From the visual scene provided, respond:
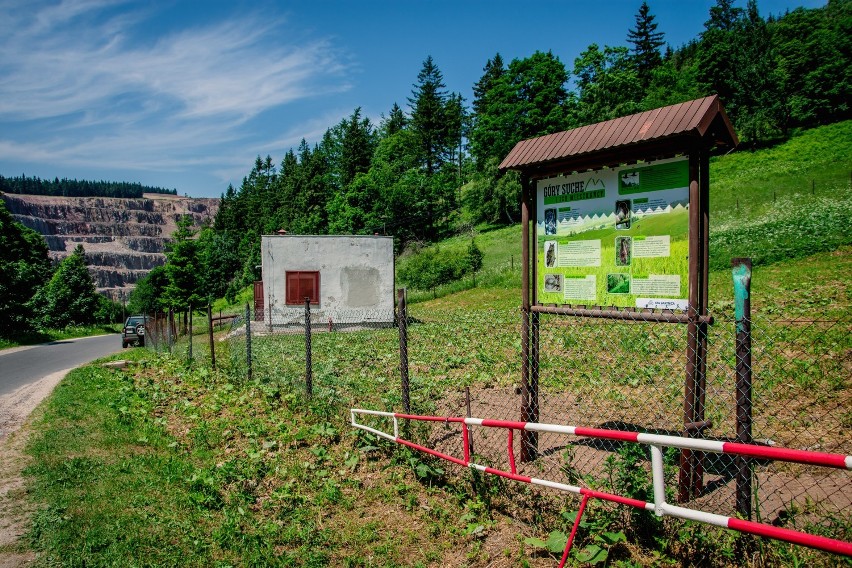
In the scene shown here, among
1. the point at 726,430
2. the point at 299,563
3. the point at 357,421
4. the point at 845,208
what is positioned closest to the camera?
the point at 299,563

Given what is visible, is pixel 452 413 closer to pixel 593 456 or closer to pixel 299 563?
pixel 593 456

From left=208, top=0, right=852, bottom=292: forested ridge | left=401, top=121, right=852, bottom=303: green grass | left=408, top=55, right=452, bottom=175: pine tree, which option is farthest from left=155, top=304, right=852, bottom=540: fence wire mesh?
left=408, top=55, right=452, bottom=175: pine tree

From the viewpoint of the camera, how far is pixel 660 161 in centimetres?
430

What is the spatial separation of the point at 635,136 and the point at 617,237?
85cm

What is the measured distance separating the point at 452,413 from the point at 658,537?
367 centimetres

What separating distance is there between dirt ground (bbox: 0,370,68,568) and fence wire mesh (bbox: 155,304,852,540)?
334 cm

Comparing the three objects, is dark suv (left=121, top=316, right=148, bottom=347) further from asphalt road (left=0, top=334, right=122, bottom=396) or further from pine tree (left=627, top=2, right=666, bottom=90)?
pine tree (left=627, top=2, right=666, bottom=90)

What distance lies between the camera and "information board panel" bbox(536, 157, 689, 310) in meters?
4.21

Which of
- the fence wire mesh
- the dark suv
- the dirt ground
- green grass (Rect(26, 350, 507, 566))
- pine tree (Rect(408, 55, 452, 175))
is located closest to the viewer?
the fence wire mesh

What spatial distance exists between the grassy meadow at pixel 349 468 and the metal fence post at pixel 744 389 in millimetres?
217

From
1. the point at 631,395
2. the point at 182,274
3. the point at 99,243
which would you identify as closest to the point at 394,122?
the point at 182,274

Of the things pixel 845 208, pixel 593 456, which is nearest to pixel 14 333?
pixel 593 456

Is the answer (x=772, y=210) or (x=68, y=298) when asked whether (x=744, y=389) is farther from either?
(x=68, y=298)

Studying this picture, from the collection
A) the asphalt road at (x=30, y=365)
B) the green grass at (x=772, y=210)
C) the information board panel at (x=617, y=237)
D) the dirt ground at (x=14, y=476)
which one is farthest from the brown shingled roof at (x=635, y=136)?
the green grass at (x=772, y=210)
